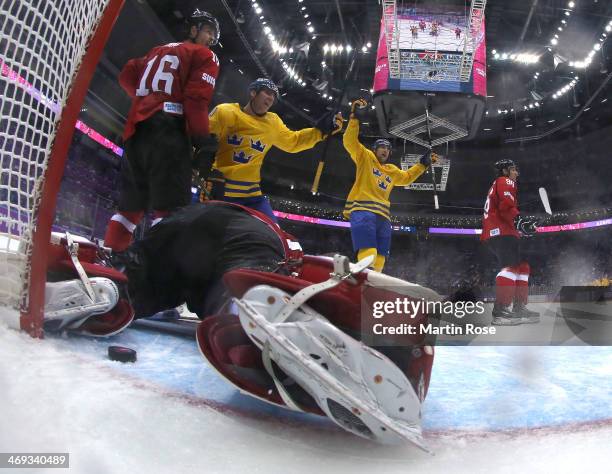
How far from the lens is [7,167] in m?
1.13

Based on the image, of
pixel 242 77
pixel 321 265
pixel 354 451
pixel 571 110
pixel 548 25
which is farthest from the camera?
pixel 571 110

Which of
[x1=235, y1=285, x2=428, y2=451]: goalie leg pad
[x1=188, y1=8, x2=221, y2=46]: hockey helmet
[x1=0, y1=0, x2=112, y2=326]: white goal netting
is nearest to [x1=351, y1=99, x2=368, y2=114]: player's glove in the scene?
[x1=188, y1=8, x2=221, y2=46]: hockey helmet

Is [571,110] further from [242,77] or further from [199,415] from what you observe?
[199,415]

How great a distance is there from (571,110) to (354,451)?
14.1 meters

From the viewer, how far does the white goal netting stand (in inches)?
43.9

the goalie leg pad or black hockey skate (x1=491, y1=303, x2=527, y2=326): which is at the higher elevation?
the goalie leg pad

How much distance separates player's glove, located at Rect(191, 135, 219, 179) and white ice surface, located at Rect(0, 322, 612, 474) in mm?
1126

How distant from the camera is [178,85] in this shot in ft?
6.18

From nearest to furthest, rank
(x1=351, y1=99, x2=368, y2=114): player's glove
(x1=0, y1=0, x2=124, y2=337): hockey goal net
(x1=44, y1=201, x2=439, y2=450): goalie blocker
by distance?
1. (x1=44, y1=201, x2=439, y2=450): goalie blocker
2. (x1=0, y1=0, x2=124, y2=337): hockey goal net
3. (x1=351, y1=99, x2=368, y2=114): player's glove

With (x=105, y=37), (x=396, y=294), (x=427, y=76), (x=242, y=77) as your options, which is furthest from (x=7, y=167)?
(x=242, y=77)

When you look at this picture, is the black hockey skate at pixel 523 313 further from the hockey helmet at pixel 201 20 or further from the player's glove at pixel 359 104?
the hockey helmet at pixel 201 20

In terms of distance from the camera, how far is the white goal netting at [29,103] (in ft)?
3.66

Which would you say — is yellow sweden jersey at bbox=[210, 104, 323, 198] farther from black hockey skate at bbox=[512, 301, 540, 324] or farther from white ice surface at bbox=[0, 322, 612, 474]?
black hockey skate at bbox=[512, 301, 540, 324]

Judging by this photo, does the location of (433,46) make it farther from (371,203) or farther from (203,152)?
(203,152)
